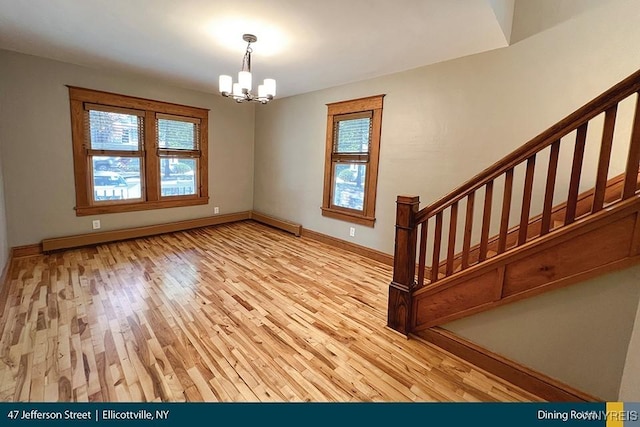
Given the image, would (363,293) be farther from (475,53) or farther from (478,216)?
(475,53)

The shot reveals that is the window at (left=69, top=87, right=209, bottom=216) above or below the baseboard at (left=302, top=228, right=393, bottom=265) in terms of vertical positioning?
above

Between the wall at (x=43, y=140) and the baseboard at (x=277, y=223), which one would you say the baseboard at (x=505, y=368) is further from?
the wall at (x=43, y=140)

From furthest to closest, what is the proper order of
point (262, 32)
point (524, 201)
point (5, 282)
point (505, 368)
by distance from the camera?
point (5, 282) < point (262, 32) < point (505, 368) < point (524, 201)

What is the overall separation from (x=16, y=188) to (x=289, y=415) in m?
4.35

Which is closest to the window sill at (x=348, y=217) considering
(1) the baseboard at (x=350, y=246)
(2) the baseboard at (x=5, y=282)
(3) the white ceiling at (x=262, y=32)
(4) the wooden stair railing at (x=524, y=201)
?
(1) the baseboard at (x=350, y=246)

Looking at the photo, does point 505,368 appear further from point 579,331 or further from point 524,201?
point 524,201

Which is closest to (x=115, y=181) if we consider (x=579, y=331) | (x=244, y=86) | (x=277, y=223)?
(x=277, y=223)

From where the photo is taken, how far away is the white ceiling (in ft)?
7.06

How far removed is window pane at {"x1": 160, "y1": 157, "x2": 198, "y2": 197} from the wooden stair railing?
13.9 feet

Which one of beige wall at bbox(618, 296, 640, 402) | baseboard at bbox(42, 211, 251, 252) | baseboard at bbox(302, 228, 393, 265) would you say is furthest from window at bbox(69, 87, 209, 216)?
beige wall at bbox(618, 296, 640, 402)

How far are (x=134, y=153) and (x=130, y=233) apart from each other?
1.26 metres

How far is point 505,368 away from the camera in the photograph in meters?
1.78

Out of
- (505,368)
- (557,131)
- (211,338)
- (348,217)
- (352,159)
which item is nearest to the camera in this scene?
(557,131)

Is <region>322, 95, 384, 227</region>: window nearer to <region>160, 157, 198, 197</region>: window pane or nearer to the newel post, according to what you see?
the newel post
